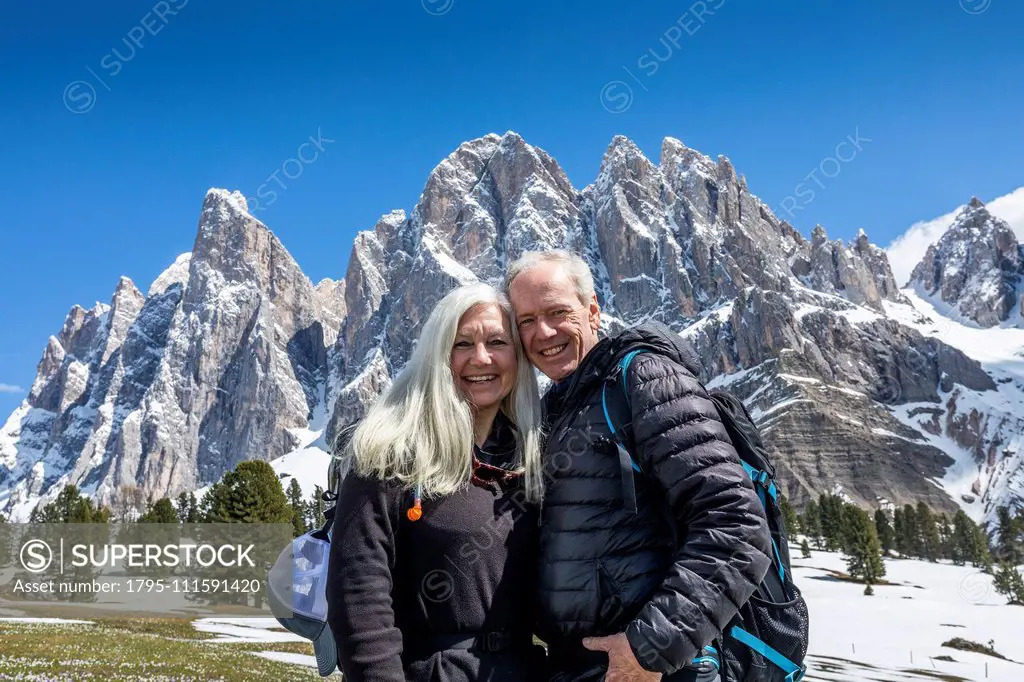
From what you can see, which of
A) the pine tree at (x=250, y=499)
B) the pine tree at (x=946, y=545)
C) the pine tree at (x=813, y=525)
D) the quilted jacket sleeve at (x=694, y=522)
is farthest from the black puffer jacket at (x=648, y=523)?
the pine tree at (x=946, y=545)

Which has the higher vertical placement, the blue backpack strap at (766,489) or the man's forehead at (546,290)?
the man's forehead at (546,290)

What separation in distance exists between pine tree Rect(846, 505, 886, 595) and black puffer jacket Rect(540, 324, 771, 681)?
9110cm

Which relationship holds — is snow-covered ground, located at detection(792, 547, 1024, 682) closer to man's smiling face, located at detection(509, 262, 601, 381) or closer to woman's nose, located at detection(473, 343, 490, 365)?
man's smiling face, located at detection(509, 262, 601, 381)

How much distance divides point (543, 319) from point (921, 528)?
503 ft

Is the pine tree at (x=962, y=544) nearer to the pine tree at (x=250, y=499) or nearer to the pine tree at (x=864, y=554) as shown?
the pine tree at (x=864, y=554)

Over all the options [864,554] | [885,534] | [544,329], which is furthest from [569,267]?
[885,534]

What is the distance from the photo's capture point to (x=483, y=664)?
479 cm

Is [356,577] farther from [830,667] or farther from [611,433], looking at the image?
[830,667]

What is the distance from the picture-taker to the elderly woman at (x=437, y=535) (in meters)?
4.59

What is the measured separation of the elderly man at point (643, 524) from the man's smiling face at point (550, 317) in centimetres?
38

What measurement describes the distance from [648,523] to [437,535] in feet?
4.67

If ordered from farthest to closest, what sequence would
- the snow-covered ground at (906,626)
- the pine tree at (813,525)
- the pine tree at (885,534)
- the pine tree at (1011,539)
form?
the pine tree at (813,525)
the pine tree at (1011,539)
the pine tree at (885,534)
the snow-covered ground at (906,626)

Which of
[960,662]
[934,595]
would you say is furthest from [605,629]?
[934,595]

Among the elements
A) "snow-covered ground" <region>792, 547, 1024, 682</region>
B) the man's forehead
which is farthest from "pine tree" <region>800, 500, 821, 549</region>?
the man's forehead
